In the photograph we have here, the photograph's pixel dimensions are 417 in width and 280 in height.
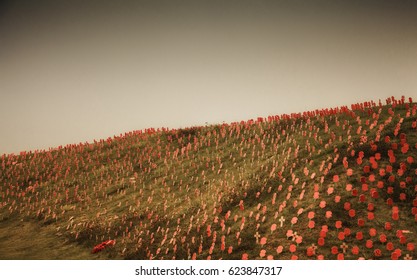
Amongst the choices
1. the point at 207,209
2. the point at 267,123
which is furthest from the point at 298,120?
the point at 207,209

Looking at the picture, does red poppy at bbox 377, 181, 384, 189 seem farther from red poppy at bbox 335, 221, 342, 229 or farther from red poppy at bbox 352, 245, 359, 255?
red poppy at bbox 352, 245, 359, 255

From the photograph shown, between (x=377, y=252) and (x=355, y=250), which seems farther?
(x=355, y=250)

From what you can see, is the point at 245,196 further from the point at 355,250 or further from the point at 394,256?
the point at 394,256

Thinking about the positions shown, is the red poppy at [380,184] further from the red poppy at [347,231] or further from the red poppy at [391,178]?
the red poppy at [347,231]

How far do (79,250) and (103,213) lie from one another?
2.03m

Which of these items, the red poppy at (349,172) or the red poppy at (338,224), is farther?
the red poppy at (349,172)

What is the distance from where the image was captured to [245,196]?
8164mm

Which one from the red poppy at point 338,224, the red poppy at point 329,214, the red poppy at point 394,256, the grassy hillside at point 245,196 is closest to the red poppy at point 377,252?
the grassy hillside at point 245,196

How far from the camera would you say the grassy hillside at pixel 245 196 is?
5938mm

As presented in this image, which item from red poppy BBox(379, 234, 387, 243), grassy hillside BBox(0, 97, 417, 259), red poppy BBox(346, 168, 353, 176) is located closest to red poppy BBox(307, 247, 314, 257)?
grassy hillside BBox(0, 97, 417, 259)

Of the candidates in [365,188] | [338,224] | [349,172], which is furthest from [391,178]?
[338,224]

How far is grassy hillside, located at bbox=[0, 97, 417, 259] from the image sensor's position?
5938 mm

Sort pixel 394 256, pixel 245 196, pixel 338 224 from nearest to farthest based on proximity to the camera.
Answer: pixel 394 256
pixel 338 224
pixel 245 196

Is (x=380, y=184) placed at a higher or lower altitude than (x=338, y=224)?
higher
